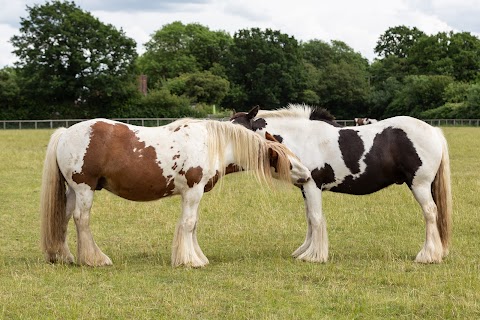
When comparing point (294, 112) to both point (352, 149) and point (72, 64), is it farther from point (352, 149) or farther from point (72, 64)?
point (72, 64)

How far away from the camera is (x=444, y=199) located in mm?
8273

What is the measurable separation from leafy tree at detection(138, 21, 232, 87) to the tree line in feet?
0.48

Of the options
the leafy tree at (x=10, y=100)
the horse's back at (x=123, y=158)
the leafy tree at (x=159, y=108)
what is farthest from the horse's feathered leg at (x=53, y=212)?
the leafy tree at (x=10, y=100)

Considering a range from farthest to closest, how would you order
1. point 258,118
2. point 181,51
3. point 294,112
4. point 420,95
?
point 181,51
point 420,95
point 258,118
point 294,112

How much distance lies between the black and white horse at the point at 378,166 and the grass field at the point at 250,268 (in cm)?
32

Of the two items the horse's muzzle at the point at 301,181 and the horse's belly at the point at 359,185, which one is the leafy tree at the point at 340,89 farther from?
the horse's muzzle at the point at 301,181

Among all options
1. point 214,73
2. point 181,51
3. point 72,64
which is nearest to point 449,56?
point 214,73

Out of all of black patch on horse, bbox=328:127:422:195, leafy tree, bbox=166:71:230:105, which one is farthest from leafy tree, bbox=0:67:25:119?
black patch on horse, bbox=328:127:422:195

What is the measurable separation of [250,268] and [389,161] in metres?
2.26

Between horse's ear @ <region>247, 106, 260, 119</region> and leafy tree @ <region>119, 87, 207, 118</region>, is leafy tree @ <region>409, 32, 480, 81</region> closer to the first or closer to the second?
leafy tree @ <region>119, 87, 207, 118</region>

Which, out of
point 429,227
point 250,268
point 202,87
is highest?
point 202,87

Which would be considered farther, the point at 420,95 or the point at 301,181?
the point at 420,95

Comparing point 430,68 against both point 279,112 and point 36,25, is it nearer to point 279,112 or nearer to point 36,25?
point 36,25

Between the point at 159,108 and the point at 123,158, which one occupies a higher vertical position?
the point at 159,108
